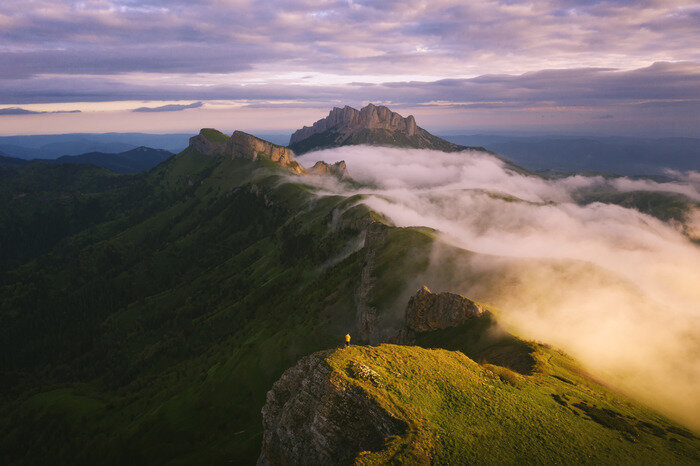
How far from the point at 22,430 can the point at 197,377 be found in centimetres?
10287

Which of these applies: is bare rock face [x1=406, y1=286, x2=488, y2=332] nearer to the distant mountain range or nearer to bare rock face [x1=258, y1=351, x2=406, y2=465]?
the distant mountain range

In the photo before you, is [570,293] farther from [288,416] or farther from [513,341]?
[288,416]

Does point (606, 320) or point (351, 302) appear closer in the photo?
point (606, 320)

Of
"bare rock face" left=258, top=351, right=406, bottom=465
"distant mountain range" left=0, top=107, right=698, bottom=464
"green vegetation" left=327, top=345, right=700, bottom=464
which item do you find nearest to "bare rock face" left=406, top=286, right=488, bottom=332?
"distant mountain range" left=0, top=107, right=698, bottom=464

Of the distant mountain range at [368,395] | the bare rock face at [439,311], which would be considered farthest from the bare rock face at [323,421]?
the bare rock face at [439,311]

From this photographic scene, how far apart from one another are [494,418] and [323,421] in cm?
1638

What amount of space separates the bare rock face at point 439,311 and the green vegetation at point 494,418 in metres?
25.4

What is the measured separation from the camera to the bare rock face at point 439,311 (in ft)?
226

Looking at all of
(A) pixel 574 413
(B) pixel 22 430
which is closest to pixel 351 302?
→ (A) pixel 574 413

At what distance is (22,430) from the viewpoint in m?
170

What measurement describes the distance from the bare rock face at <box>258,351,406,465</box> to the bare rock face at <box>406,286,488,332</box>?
131ft

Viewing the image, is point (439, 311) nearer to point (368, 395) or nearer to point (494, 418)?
point (494, 418)

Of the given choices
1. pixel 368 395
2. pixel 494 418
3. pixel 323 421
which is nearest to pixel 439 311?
pixel 494 418

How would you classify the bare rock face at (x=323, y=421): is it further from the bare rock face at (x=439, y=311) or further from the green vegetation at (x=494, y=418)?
the bare rock face at (x=439, y=311)
